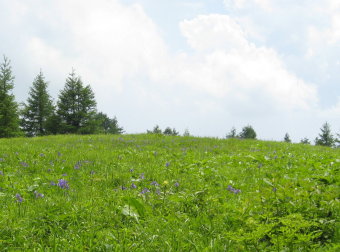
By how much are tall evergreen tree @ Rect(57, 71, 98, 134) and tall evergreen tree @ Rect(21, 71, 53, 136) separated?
3.82 m

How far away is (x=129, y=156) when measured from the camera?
999 cm

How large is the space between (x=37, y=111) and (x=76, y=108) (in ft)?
23.0

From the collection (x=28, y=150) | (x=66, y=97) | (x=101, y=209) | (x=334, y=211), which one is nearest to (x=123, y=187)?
(x=101, y=209)

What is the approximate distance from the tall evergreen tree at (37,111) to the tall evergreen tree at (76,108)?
150 inches

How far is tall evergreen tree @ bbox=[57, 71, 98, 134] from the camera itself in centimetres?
4219

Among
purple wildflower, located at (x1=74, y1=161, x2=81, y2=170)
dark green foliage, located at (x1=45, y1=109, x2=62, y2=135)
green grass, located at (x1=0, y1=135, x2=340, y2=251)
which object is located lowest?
green grass, located at (x1=0, y1=135, x2=340, y2=251)

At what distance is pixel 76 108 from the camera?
43.0 meters

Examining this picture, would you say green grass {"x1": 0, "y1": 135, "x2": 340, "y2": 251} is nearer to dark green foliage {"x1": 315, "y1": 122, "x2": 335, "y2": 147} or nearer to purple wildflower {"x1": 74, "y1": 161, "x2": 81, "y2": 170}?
purple wildflower {"x1": 74, "y1": 161, "x2": 81, "y2": 170}

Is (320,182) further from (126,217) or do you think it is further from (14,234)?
(14,234)

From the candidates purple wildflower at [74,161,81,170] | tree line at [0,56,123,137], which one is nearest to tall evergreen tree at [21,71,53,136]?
tree line at [0,56,123,137]

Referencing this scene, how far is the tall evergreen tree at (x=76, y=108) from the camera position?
1661 inches

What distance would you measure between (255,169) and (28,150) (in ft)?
24.9

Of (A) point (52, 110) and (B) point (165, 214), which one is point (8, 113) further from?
(B) point (165, 214)

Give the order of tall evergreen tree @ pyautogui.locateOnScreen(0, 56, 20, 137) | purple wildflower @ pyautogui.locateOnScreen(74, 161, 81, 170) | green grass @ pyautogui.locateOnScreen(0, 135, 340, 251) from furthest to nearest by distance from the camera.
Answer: tall evergreen tree @ pyautogui.locateOnScreen(0, 56, 20, 137)
purple wildflower @ pyautogui.locateOnScreen(74, 161, 81, 170)
green grass @ pyautogui.locateOnScreen(0, 135, 340, 251)
